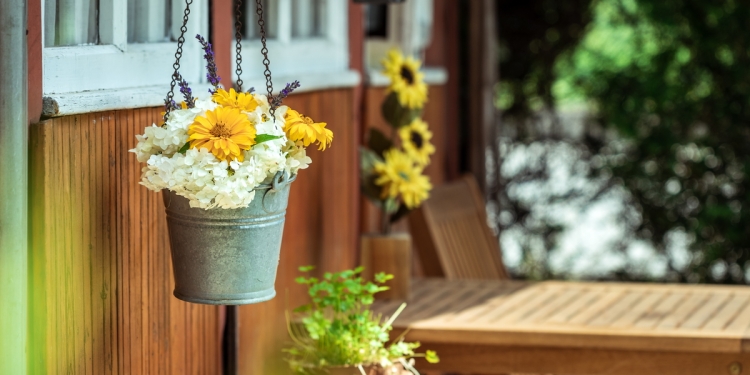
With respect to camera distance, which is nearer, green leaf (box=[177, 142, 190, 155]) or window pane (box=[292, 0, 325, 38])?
green leaf (box=[177, 142, 190, 155])

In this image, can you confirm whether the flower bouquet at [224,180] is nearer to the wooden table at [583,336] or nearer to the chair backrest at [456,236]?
the wooden table at [583,336]

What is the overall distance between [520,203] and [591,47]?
1.11 metres

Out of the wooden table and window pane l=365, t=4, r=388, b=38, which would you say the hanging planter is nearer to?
the wooden table

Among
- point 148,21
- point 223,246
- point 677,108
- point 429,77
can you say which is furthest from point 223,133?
point 677,108

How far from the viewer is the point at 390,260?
4102mm

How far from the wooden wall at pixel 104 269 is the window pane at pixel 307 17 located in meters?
1.17

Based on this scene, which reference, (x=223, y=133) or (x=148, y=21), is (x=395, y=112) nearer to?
(x=148, y=21)

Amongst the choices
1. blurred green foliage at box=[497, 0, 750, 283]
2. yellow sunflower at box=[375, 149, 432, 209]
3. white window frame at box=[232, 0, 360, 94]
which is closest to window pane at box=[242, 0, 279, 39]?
white window frame at box=[232, 0, 360, 94]

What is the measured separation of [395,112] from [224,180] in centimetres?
205

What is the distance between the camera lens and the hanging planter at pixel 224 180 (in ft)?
7.09

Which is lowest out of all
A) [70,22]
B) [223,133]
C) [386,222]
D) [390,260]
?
[390,260]

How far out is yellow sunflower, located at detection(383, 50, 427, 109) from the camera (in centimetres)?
409

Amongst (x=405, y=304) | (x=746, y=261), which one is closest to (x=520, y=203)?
(x=746, y=261)

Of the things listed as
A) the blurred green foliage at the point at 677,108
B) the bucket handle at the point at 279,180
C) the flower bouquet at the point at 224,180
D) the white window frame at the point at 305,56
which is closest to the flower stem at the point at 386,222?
the white window frame at the point at 305,56
